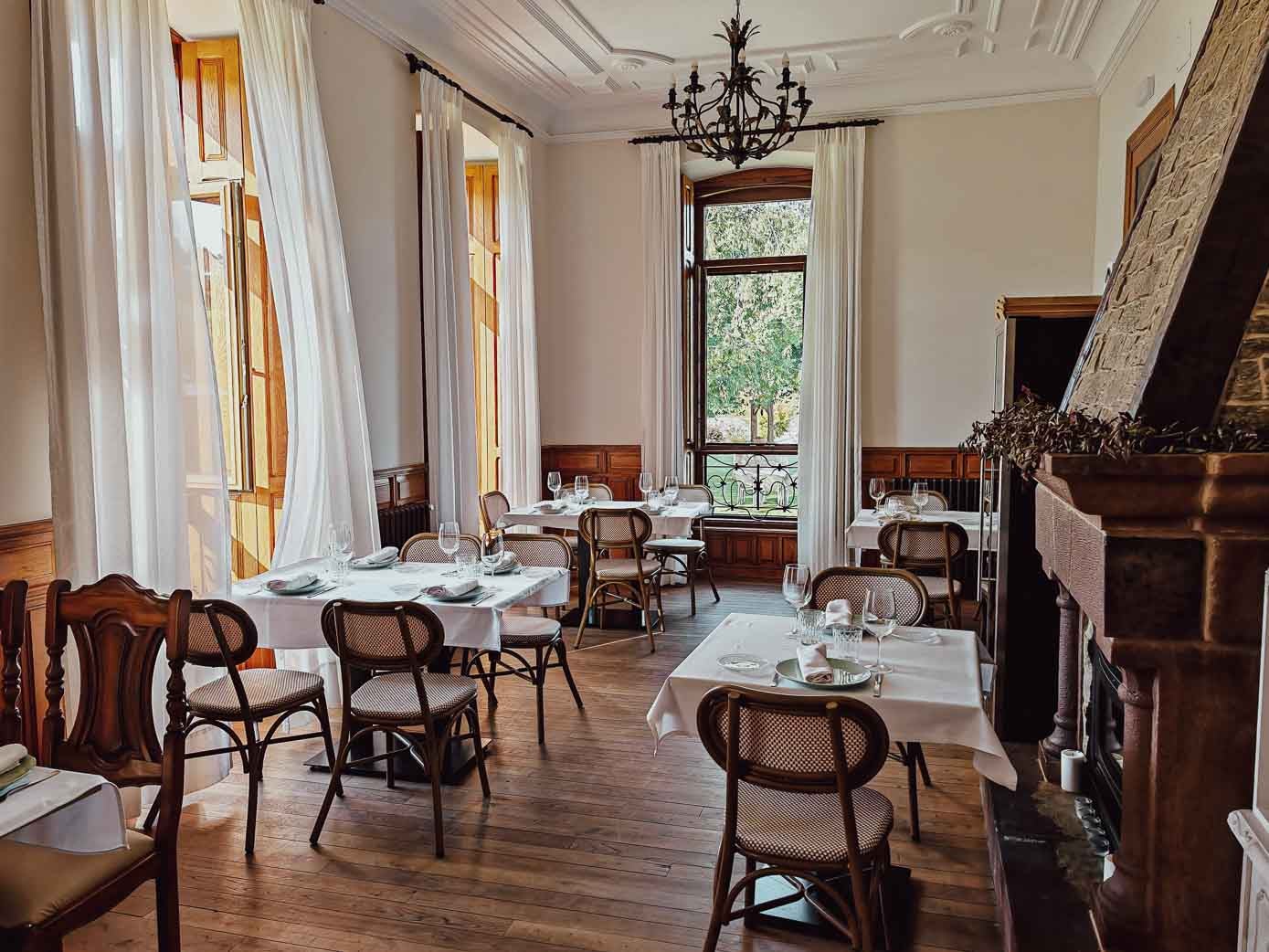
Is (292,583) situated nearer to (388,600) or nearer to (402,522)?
(388,600)

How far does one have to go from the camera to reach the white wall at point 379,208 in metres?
5.14

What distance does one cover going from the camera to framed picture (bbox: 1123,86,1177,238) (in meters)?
4.80

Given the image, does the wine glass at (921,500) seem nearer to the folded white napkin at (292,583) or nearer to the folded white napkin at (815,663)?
the folded white napkin at (815,663)

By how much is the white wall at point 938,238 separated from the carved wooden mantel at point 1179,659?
5.44m

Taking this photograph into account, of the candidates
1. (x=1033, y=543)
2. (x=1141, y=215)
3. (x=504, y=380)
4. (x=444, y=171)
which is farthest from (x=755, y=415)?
(x=1141, y=215)

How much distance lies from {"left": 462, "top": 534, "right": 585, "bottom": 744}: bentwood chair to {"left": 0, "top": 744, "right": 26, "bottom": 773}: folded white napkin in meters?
2.28

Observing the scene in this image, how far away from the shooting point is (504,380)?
7363 millimetres

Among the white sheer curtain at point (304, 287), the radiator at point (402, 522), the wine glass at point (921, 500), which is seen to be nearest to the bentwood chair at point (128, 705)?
the white sheer curtain at point (304, 287)

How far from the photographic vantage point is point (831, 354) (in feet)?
24.0

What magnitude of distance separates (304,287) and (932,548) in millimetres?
3758

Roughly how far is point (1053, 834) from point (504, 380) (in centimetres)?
552

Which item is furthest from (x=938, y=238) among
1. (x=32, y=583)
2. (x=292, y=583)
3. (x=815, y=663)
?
(x=32, y=583)

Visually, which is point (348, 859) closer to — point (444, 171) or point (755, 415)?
point (444, 171)

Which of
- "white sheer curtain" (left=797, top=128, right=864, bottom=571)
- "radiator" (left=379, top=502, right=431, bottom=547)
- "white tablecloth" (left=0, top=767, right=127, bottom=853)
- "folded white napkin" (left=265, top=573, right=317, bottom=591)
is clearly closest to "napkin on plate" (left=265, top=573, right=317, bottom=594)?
"folded white napkin" (left=265, top=573, right=317, bottom=591)
